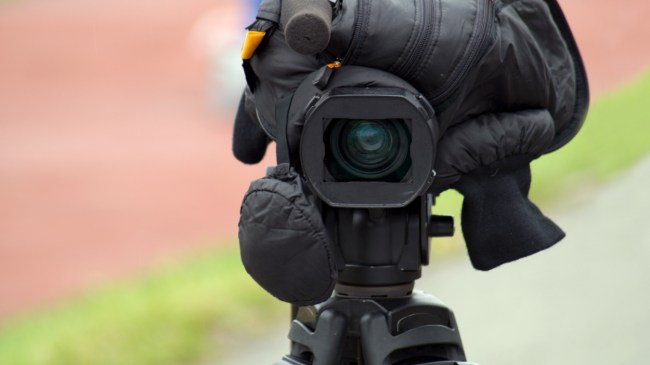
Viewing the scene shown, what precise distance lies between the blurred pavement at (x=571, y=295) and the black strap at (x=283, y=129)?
1551mm

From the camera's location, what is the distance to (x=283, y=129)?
189 centimetres

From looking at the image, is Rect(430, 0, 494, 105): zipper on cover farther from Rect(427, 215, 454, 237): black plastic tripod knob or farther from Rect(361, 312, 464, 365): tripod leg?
Rect(361, 312, 464, 365): tripod leg

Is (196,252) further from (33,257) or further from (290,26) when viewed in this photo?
(290,26)

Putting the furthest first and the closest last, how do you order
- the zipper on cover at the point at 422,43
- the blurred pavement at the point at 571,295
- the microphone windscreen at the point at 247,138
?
1. the blurred pavement at the point at 571,295
2. the microphone windscreen at the point at 247,138
3. the zipper on cover at the point at 422,43

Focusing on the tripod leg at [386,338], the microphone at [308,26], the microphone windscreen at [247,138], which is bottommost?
the tripod leg at [386,338]

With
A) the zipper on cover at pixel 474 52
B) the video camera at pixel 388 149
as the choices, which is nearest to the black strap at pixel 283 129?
the video camera at pixel 388 149

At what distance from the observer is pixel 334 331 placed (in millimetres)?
2027

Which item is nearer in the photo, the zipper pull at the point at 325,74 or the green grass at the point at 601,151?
the zipper pull at the point at 325,74

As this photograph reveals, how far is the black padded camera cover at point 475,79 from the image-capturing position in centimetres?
184

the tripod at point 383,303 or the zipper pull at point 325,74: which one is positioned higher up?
the zipper pull at point 325,74

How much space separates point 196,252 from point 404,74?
3.71 m

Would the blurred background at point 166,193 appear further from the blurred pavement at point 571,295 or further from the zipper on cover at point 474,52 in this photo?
the zipper on cover at point 474,52

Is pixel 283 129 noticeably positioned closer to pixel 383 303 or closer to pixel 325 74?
pixel 325 74

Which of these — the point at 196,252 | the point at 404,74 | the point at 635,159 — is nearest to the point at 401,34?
the point at 404,74
